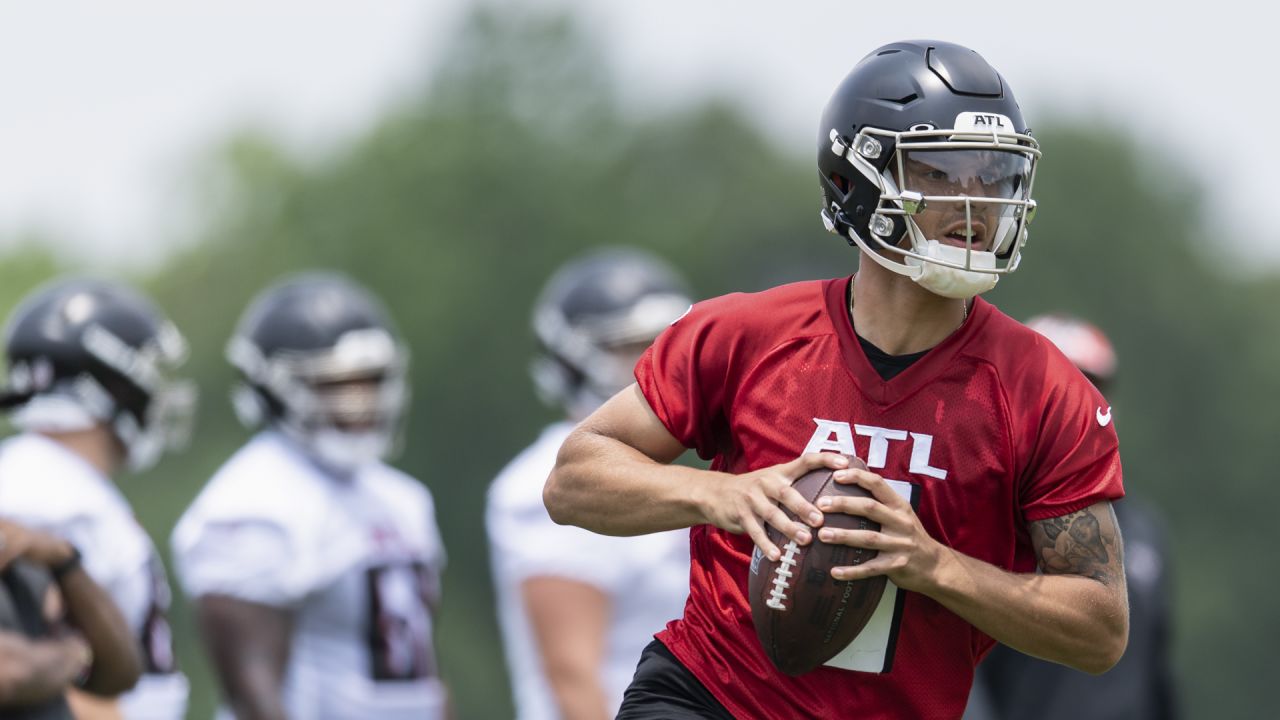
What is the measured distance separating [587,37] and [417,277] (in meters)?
9.17

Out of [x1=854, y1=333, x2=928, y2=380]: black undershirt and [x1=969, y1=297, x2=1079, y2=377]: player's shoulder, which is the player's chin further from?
[x1=854, y1=333, x2=928, y2=380]: black undershirt

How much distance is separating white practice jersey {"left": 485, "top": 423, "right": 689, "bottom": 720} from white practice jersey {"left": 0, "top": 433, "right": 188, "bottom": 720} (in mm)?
1242

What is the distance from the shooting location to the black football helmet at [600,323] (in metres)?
7.78

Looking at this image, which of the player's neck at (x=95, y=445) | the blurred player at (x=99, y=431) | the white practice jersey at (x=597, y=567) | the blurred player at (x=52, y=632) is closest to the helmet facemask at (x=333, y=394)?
the blurred player at (x=99, y=431)

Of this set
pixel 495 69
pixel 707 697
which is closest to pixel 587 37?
pixel 495 69

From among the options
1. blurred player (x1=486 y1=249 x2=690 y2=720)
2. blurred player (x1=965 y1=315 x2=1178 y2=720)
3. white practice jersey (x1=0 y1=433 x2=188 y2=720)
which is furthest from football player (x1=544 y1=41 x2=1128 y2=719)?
blurred player (x1=965 y1=315 x2=1178 y2=720)

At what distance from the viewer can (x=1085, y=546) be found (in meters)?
4.12

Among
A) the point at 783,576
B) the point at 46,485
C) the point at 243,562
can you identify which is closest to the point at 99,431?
the point at 46,485

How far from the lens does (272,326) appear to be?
7.69m

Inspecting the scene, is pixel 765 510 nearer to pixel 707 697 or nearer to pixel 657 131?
pixel 707 697

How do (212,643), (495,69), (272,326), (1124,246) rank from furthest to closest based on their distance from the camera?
(495,69), (1124,246), (272,326), (212,643)

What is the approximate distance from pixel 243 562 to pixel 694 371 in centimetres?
293

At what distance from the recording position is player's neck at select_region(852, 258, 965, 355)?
430 cm

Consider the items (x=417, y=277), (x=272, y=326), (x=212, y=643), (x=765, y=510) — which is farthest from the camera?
(x=417, y=277)
